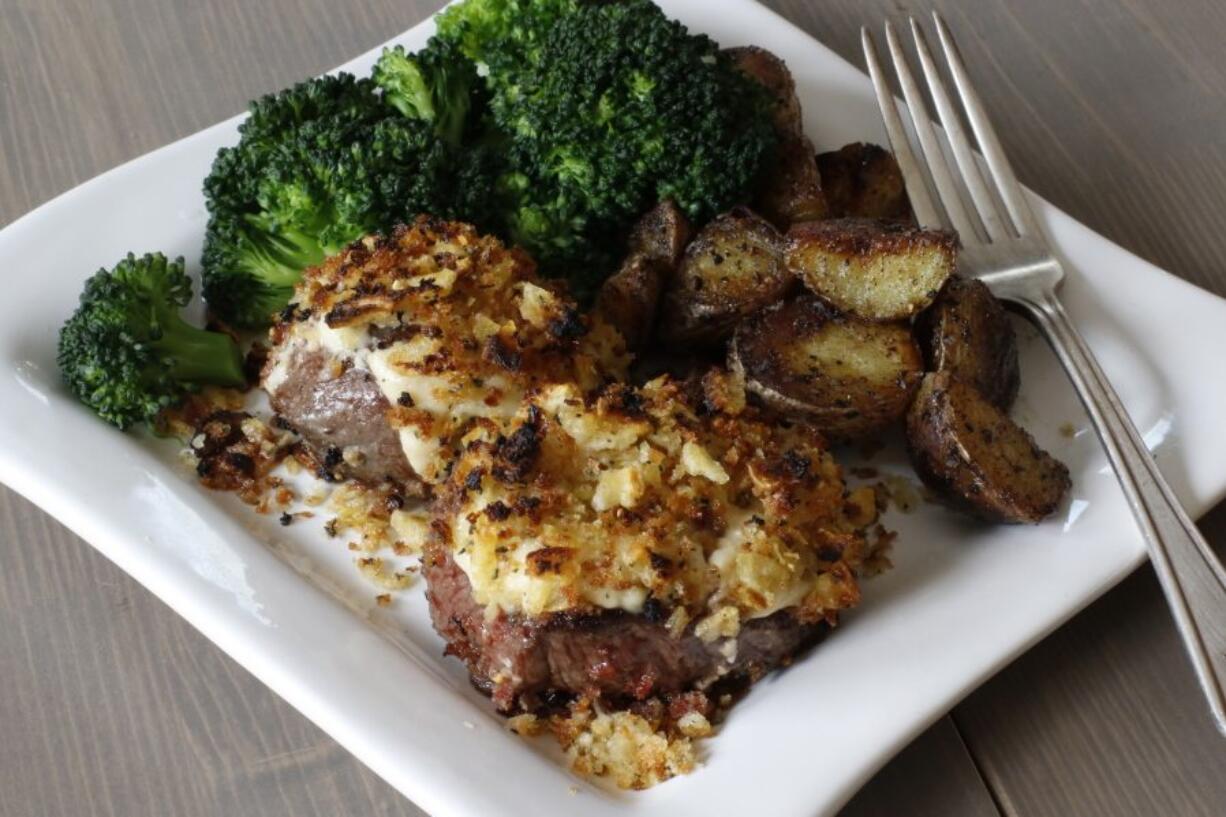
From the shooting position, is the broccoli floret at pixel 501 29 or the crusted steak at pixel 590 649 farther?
the broccoli floret at pixel 501 29

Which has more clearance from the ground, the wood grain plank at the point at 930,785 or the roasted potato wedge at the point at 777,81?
the roasted potato wedge at the point at 777,81

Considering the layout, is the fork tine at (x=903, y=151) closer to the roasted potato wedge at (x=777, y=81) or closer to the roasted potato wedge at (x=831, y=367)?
the roasted potato wedge at (x=777, y=81)

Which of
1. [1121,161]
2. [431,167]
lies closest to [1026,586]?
[431,167]

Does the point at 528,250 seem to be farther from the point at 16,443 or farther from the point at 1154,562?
the point at 1154,562

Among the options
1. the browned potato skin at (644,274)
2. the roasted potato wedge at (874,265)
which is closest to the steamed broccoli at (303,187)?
the browned potato skin at (644,274)

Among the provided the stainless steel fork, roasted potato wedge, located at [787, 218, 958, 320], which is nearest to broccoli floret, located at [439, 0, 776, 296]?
roasted potato wedge, located at [787, 218, 958, 320]

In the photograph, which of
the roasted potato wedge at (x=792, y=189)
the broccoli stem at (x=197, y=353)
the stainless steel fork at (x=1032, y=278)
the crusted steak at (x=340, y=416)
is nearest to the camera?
the stainless steel fork at (x=1032, y=278)

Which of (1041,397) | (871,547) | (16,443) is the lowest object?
(16,443)
